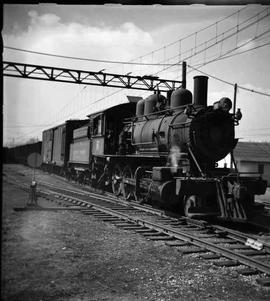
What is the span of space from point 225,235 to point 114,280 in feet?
12.0

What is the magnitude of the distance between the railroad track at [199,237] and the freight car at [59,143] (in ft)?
33.9

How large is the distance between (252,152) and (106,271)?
3257 centimetres

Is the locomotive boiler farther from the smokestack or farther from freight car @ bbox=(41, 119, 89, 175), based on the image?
freight car @ bbox=(41, 119, 89, 175)

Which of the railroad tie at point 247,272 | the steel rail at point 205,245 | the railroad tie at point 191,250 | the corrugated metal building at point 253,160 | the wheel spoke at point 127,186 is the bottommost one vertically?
the railroad tie at point 247,272

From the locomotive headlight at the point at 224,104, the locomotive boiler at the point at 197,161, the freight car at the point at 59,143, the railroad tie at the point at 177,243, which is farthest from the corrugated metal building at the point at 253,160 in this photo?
the railroad tie at the point at 177,243

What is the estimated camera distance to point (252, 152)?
3459 cm

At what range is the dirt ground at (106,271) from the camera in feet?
12.5

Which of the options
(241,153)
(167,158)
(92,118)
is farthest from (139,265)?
(241,153)

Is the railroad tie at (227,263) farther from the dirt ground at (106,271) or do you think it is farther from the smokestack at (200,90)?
the smokestack at (200,90)

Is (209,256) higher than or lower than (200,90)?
lower

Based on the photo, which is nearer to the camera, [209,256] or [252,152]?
[209,256]

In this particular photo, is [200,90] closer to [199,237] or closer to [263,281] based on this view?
[199,237]

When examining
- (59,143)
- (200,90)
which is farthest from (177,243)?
(59,143)

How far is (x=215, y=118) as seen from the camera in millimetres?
9234
